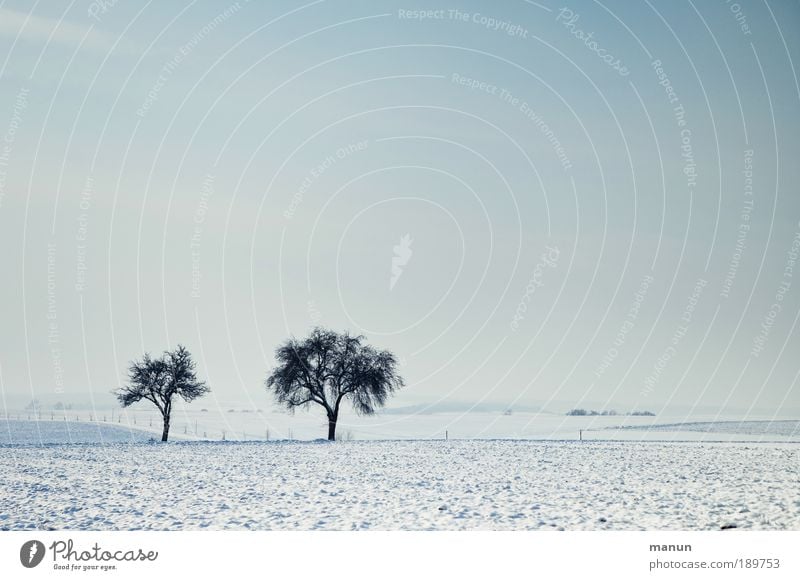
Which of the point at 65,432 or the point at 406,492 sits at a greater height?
the point at 65,432

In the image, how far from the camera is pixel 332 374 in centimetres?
4659

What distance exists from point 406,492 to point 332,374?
2954 cm

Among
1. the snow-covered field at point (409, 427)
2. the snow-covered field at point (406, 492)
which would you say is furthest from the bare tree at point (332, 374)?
the snow-covered field at point (406, 492)

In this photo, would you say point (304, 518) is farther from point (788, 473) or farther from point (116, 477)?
point (788, 473)

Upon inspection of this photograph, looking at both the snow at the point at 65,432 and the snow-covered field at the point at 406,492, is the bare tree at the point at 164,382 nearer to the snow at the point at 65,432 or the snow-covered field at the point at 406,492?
the snow at the point at 65,432

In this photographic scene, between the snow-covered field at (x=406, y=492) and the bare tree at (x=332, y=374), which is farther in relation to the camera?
the bare tree at (x=332, y=374)

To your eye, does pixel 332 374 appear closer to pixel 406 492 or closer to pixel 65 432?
→ pixel 65 432

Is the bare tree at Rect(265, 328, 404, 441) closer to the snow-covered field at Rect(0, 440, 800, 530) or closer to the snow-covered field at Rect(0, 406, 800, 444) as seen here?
the snow-covered field at Rect(0, 406, 800, 444)

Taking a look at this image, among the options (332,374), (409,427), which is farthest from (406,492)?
(409,427)

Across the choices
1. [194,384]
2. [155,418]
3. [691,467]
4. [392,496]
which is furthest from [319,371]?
[392,496]

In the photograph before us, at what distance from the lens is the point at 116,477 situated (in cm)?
2069

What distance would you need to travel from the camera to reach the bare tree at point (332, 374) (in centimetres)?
4631

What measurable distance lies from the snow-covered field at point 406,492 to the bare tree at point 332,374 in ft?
60.0
